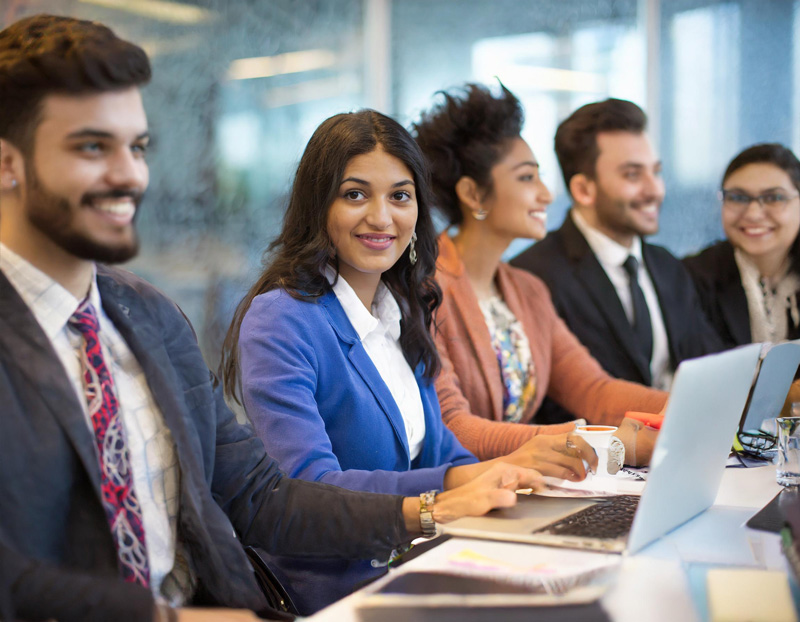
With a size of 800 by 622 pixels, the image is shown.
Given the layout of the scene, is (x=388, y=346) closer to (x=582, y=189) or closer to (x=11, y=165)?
(x=11, y=165)

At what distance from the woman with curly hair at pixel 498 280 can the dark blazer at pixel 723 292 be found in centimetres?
76

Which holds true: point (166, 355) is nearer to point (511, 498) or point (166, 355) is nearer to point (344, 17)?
point (511, 498)

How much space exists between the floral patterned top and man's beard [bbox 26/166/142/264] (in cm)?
163

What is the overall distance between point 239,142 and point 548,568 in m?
3.10

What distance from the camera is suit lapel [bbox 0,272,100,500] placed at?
1.05m

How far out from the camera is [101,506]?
3.57 ft

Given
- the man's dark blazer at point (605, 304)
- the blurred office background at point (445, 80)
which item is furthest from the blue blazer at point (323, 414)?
the blurred office background at point (445, 80)

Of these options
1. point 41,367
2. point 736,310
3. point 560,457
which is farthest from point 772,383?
point 41,367

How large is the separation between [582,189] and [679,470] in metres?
2.26

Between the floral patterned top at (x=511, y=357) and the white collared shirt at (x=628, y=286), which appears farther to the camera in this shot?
the white collared shirt at (x=628, y=286)

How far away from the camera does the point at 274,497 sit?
1392 millimetres

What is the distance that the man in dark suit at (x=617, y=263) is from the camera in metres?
2.96

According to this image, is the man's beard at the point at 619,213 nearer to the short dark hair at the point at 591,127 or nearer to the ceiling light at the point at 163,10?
the short dark hair at the point at 591,127

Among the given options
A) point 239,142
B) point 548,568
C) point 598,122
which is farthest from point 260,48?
point 548,568
